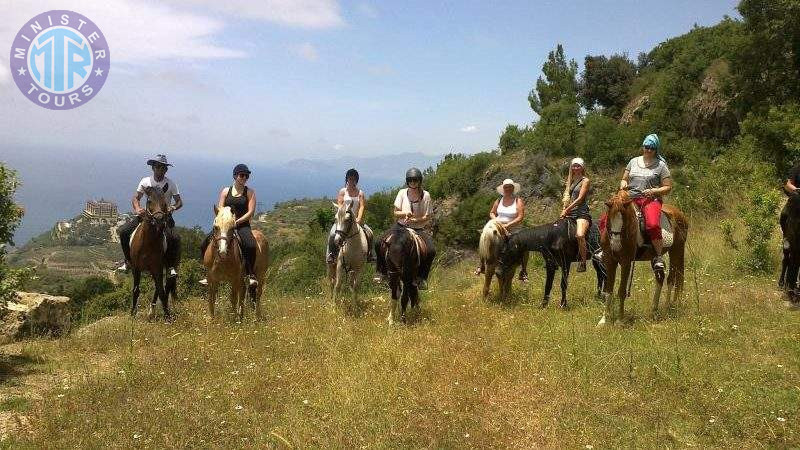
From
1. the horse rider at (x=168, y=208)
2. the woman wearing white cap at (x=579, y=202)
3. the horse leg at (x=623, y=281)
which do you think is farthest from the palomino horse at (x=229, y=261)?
the horse leg at (x=623, y=281)

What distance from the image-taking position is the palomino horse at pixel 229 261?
8.55m

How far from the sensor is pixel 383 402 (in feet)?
19.2

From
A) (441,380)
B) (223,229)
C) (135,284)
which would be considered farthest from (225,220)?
(441,380)

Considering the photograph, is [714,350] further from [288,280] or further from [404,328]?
[288,280]

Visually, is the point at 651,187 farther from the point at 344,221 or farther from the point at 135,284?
the point at 135,284

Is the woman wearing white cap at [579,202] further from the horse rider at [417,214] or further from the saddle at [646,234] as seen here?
Result: the horse rider at [417,214]

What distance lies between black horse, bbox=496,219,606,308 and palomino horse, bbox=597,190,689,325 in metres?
1.04

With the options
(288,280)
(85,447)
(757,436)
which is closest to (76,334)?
(85,447)

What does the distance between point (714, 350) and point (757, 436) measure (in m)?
2.17

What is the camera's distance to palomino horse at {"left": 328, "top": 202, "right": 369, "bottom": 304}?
9.26 m

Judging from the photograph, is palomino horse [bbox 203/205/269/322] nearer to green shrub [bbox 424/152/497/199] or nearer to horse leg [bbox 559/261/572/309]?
horse leg [bbox 559/261/572/309]

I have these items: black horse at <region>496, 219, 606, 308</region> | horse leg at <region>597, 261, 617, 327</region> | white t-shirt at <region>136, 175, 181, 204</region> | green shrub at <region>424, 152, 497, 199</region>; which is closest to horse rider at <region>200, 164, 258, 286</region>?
white t-shirt at <region>136, 175, 181, 204</region>

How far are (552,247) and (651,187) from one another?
2032 millimetres

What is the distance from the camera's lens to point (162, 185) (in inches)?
387
